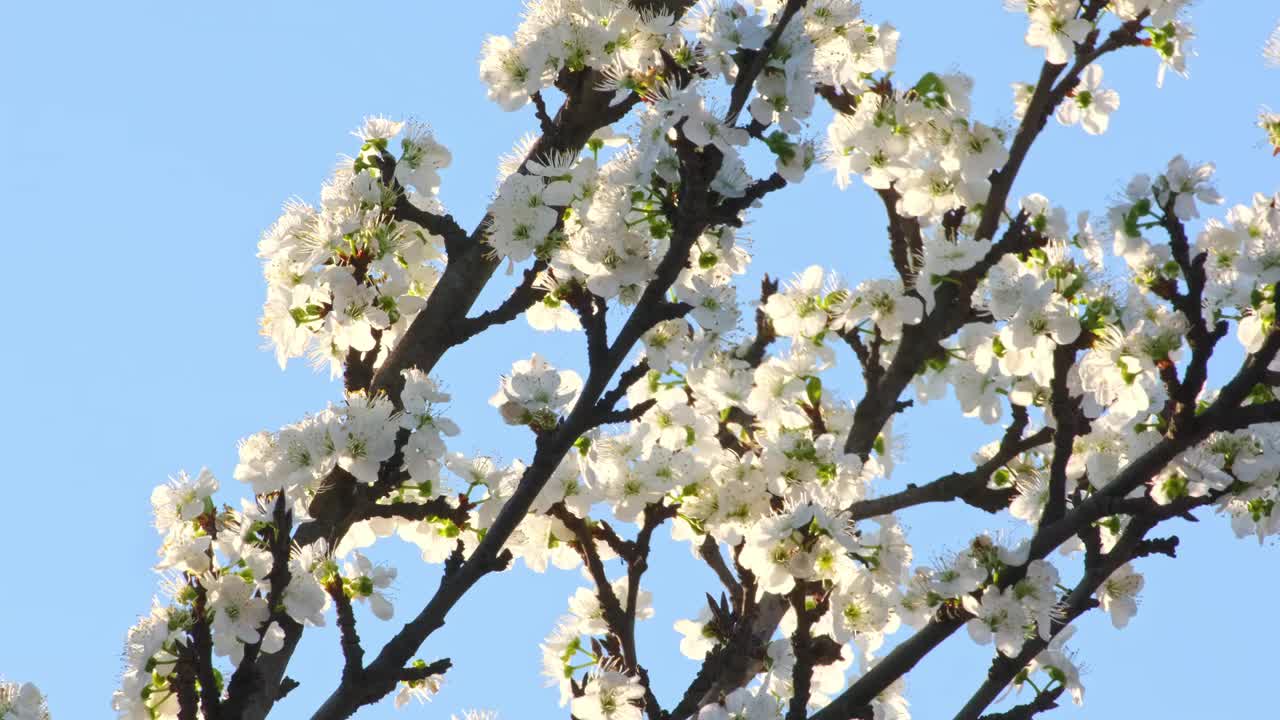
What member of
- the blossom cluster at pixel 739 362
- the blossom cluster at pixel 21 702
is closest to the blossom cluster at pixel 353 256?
the blossom cluster at pixel 739 362

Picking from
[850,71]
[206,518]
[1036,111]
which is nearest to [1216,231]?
[1036,111]

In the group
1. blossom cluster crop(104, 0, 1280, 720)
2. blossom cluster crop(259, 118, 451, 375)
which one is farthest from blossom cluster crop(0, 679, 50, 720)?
blossom cluster crop(259, 118, 451, 375)

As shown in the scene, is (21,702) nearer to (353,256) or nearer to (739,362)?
(353,256)

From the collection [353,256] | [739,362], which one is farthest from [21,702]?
[739,362]

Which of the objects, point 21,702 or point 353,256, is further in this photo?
point 353,256

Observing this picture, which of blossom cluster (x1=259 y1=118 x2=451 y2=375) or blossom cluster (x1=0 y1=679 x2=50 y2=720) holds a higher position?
blossom cluster (x1=259 y1=118 x2=451 y2=375)

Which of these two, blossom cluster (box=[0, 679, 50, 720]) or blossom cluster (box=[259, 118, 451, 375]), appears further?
blossom cluster (box=[259, 118, 451, 375])

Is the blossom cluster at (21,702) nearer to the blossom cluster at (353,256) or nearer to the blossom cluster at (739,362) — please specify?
the blossom cluster at (739,362)

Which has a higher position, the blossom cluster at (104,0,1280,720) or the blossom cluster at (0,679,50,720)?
the blossom cluster at (104,0,1280,720)

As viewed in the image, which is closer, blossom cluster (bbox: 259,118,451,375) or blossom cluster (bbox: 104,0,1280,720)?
blossom cluster (bbox: 104,0,1280,720)

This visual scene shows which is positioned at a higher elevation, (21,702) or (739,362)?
(739,362)

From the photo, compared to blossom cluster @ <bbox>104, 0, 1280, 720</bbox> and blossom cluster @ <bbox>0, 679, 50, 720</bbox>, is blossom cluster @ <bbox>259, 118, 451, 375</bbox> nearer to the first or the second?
blossom cluster @ <bbox>104, 0, 1280, 720</bbox>

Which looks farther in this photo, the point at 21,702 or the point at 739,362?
the point at 739,362

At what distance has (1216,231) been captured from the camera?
18.7 ft
